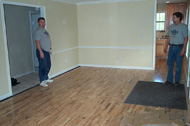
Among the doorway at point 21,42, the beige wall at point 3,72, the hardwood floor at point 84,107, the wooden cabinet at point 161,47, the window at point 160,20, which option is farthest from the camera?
the window at point 160,20

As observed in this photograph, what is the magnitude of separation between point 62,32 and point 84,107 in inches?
126

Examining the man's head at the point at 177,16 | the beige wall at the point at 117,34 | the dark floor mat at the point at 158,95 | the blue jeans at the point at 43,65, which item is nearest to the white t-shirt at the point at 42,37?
the blue jeans at the point at 43,65

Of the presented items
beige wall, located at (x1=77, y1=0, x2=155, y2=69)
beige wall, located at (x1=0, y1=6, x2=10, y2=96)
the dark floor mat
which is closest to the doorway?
beige wall, located at (x1=0, y1=6, x2=10, y2=96)

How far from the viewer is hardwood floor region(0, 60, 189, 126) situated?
3.01m

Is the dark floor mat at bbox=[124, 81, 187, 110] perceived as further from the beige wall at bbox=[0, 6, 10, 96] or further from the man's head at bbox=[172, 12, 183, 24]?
the beige wall at bbox=[0, 6, 10, 96]

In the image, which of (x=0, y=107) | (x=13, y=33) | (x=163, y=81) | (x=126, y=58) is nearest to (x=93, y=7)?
(x=126, y=58)

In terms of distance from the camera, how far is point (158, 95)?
4.03 m

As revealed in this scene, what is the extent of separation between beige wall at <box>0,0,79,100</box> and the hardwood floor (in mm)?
812

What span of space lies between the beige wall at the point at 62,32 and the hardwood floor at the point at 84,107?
0.81 m

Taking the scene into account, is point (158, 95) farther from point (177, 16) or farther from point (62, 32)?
point (62, 32)

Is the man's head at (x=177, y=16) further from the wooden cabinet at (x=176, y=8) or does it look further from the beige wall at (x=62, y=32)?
the wooden cabinet at (x=176, y=8)

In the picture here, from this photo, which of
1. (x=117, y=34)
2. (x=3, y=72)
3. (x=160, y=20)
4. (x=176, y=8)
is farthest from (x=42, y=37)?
(x=160, y=20)

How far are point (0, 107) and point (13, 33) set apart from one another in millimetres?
2709

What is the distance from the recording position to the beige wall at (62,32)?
5.49 metres
